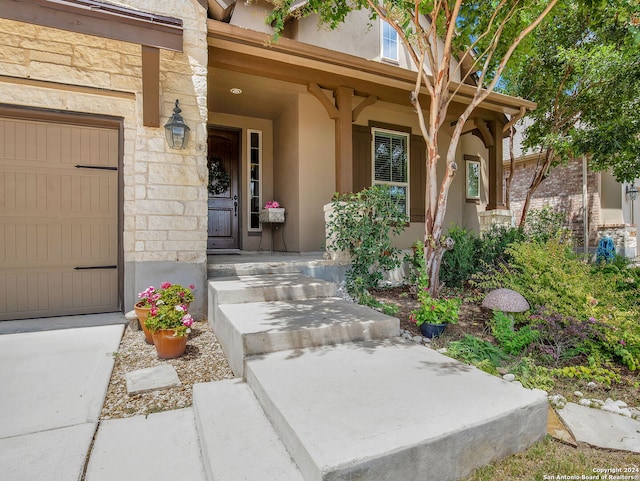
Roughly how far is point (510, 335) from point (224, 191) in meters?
5.25

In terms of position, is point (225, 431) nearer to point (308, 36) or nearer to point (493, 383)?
point (493, 383)

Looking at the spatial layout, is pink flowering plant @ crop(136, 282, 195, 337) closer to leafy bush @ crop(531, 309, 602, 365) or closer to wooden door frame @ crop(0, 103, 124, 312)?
wooden door frame @ crop(0, 103, 124, 312)

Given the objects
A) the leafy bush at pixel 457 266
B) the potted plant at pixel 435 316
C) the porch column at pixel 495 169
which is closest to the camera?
the potted plant at pixel 435 316

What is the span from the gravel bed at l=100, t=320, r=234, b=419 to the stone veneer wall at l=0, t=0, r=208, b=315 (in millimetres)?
644

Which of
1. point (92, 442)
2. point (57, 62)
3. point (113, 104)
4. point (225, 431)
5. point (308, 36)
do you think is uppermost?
point (308, 36)

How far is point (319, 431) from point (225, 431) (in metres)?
0.48

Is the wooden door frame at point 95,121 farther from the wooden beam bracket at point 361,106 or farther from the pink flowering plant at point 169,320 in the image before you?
the wooden beam bracket at point 361,106

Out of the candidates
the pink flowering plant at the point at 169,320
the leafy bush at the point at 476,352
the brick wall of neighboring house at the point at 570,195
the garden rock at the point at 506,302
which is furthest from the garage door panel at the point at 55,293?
the brick wall of neighboring house at the point at 570,195

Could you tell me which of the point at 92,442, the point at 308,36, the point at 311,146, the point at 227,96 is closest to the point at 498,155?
the point at 311,146

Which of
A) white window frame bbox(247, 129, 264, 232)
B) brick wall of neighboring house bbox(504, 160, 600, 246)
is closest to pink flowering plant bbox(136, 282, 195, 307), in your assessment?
white window frame bbox(247, 129, 264, 232)

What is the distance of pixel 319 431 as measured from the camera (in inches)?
57.2

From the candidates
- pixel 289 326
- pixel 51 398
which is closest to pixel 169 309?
pixel 51 398

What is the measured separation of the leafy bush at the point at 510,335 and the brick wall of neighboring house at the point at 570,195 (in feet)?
30.2

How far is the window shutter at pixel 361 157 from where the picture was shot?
6.37 metres
